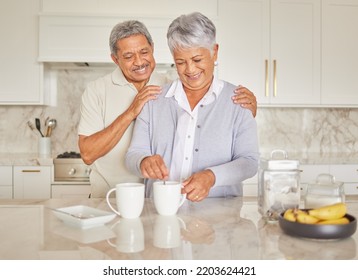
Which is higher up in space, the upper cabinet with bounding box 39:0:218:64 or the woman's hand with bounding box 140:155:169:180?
the upper cabinet with bounding box 39:0:218:64

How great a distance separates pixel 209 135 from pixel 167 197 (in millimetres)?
496

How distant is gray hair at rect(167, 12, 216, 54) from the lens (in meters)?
1.51

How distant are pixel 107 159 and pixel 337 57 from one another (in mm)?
2501

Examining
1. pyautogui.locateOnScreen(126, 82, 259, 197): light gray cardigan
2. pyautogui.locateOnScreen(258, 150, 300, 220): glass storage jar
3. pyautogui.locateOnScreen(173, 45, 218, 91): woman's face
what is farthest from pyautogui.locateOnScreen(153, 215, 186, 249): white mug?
pyautogui.locateOnScreen(173, 45, 218, 91): woman's face

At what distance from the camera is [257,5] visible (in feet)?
11.4

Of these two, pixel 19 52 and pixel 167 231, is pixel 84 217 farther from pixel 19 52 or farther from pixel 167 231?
pixel 19 52

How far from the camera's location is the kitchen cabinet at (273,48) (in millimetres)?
3457

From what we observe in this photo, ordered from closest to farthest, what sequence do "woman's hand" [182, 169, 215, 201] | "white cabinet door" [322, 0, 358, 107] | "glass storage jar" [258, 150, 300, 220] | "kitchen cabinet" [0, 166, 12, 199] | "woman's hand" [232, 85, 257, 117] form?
1. "glass storage jar" [258, 150, 300, 220]
2. "woman's hand" [182, 169, 215, 201]
3. "woman's hand" [232, 85, 257, 117]
4. "kitchen cabinet" [0, 166, 12, 199]
5. "white cabinet door" [322, 0, 358, 107]

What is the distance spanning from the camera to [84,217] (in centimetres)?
113

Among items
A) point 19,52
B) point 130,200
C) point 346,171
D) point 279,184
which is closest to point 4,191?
point 19,52

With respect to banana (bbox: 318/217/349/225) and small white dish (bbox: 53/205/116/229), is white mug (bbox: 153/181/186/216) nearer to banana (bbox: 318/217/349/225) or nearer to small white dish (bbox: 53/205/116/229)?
small white dish (bbox: 53/205/116/229)

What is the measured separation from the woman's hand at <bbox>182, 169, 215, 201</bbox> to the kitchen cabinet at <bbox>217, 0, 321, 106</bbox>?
7.33 feet
